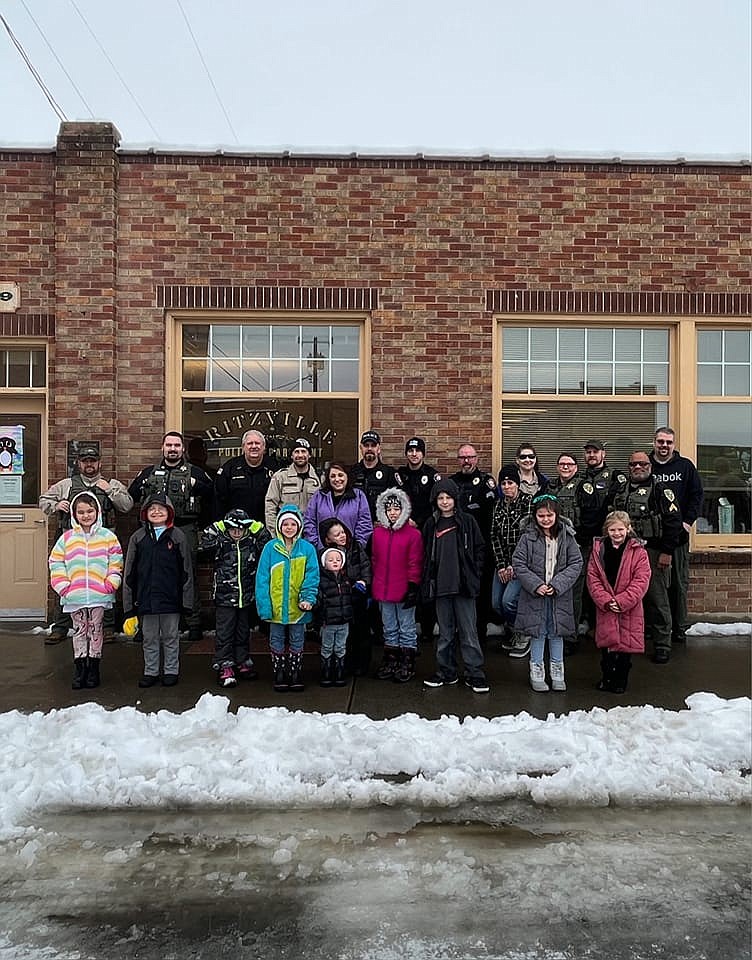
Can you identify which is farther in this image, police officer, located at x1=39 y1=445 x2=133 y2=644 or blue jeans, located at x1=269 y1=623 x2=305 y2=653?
police officer, located at x1=39 y1=445 x2=133 y2=644

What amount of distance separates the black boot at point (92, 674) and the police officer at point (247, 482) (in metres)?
A: 1.76

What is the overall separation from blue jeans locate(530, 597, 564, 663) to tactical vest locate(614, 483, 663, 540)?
1458 mm

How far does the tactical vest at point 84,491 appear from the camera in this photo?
7242 millimetres

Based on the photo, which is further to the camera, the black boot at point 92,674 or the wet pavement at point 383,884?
the black boot at point 92,674

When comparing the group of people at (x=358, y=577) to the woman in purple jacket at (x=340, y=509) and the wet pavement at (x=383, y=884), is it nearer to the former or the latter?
the woman in purple jacket at (x=340, y=509)

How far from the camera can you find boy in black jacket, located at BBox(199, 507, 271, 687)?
20.4 ft

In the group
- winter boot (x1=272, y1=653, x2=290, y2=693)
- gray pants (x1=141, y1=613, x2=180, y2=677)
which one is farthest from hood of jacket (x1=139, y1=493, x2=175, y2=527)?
winter boot (x1=272, y1=653, x2=290, y2=693)

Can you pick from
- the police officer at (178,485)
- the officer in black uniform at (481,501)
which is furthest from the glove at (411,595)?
the police officer at (178,485)

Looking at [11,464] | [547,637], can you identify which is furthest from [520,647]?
[11,464]

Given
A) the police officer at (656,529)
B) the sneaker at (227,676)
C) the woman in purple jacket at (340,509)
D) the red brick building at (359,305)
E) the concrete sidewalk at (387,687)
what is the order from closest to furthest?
1. the concrete sidewalk at (387,687)
2. the sneaker at (227,676)
3. the woman in purple jacket at (340,509)
4. the police officer at (656,529)
5. the red brick building at (359,305)

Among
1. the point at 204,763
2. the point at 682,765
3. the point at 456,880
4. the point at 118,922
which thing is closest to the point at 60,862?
the point at 118,922

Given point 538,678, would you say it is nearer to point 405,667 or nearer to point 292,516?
point 405,667

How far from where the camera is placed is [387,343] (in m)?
8.03

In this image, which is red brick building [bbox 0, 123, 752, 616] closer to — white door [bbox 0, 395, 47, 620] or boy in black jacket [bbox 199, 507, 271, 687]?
white door [bbox 0, 395, 47, 620]
